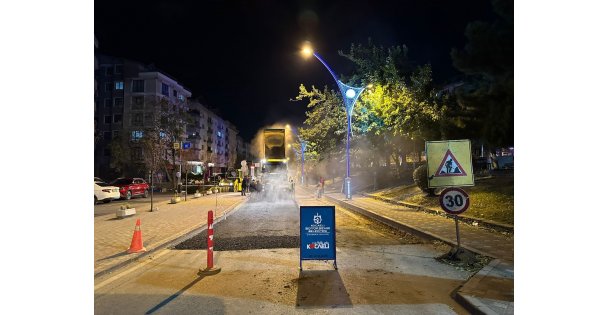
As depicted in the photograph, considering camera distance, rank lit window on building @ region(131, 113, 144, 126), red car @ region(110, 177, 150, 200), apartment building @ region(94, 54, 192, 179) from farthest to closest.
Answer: apartment building @ region(94, 54, 192, 179) → lit window on building @ region(131, 113, 144, 126) → red car @ region(110, 177, 150, 200)

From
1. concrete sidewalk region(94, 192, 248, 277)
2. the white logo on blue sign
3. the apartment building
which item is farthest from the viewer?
the apartment building

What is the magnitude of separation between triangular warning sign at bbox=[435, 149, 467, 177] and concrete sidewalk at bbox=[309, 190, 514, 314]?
5.82 ft

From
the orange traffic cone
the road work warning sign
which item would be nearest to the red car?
the orange traffic cone

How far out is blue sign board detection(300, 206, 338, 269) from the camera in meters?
7.35

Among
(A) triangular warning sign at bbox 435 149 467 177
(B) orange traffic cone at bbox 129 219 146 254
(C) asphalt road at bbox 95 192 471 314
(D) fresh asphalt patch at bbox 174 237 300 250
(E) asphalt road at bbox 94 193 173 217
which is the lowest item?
(E) asphalt road at bbox 94 193 173 217

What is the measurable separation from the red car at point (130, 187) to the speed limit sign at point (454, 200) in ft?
80.3

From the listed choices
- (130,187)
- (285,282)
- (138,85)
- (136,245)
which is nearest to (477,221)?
(285,282)

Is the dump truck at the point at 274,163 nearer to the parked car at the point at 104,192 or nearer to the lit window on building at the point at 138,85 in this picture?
the parked car at the point at 104,192

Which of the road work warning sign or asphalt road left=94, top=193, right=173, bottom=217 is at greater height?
the road work warning sign

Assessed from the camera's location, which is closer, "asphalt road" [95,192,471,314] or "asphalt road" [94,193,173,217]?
"asphalt road" [95,192,471,314]

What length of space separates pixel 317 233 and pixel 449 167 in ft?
10.0

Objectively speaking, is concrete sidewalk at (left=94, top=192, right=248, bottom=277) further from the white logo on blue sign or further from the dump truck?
the dump truck

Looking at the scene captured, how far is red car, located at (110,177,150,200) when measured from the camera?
27.2 m

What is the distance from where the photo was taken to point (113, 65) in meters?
59.5
